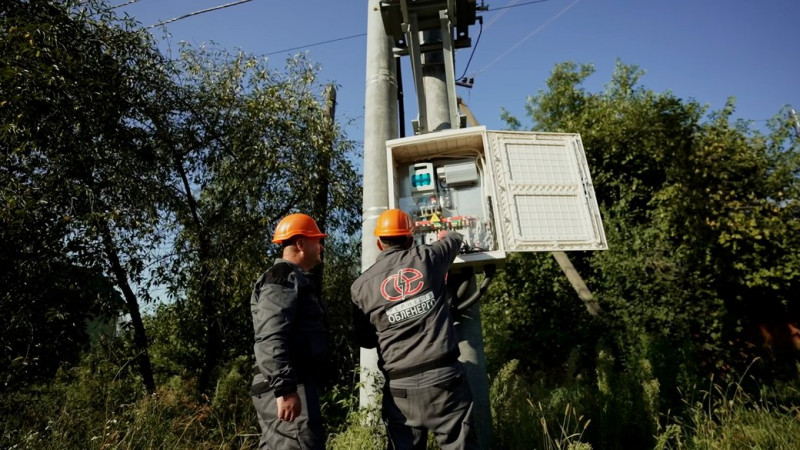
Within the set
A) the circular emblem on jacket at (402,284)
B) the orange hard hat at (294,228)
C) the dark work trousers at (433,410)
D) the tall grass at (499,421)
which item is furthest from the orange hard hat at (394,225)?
the tall grass at (499,421)

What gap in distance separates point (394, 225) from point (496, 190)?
2.68ft

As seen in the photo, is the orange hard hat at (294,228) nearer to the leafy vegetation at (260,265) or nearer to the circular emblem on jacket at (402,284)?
the circular emblem on jacket at (402,284)

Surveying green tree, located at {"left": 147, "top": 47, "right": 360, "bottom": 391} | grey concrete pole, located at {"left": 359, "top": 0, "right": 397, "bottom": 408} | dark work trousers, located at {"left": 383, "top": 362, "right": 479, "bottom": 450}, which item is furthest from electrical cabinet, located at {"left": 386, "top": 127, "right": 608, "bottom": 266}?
green tree, located at {"left": 147, "top": 47, "right": 360, "bottom": 391}

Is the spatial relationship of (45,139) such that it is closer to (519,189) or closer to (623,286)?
(519,189)

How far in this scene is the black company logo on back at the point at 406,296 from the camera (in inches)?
95.1

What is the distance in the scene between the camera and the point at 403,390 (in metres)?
2.32

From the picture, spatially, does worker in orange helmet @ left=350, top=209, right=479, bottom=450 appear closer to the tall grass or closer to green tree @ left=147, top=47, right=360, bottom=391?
the tall grass

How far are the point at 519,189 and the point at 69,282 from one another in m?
4.45

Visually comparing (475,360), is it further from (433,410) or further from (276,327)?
(276,327)

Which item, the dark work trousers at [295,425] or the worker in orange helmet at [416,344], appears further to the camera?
the worker in orange helmet at [416,344]

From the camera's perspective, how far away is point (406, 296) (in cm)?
244

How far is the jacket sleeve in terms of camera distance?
6.81 feet

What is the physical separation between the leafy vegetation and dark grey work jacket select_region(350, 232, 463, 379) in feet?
2.55

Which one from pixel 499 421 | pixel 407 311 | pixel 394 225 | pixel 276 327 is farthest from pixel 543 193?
pixel 276 327
